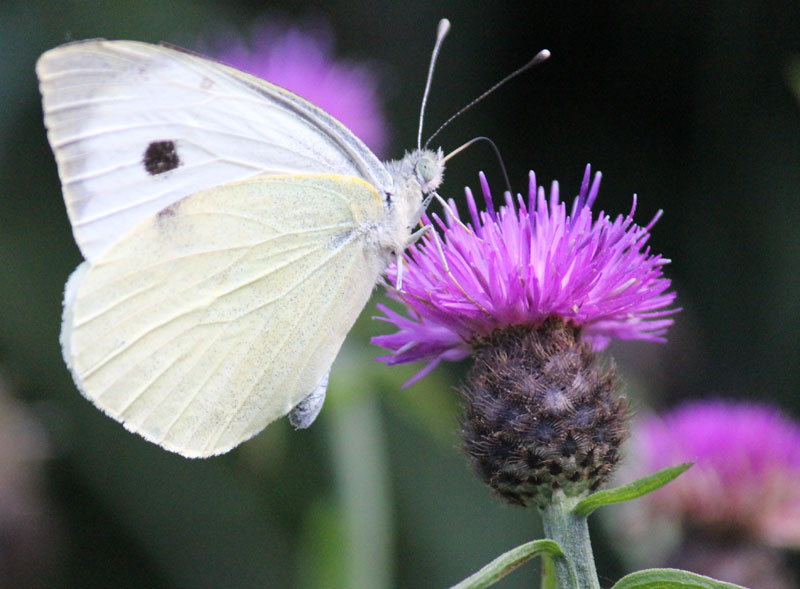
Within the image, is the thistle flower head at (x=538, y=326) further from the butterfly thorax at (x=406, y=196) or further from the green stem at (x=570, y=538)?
the butterfly thorax at (x=406, y=196)

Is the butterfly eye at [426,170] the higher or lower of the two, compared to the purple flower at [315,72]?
lower

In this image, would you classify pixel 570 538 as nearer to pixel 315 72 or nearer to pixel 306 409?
pixel 306 409

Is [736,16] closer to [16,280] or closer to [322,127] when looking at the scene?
[322,127]

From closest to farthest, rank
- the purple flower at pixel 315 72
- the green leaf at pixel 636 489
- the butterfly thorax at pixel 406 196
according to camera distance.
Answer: the green leaf at pixel 636 489 → the butterfly thorax at pixel 406 196 → the purple flower at pixel 315 72

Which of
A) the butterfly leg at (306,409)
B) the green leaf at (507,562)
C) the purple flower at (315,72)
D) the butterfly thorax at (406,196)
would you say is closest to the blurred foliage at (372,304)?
the purple flower at (315,72)

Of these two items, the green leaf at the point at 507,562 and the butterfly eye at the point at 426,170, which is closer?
the green leaf at the point at 507,562

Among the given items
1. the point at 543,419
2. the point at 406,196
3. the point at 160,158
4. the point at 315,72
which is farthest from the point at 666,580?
the point at 315,72

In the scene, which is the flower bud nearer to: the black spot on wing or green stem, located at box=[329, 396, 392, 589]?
the black spot on wing

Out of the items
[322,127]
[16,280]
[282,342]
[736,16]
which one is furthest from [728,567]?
[16,280]

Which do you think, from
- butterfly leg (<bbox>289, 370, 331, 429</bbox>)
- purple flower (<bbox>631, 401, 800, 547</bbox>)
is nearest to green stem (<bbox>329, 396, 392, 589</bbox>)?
purple flower (<bbox>631, 401, 800, 547</bbox>)
